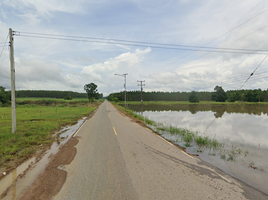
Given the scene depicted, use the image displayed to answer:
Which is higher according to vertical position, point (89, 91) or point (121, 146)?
point (89, 91)

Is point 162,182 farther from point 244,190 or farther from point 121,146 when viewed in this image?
point 121,146

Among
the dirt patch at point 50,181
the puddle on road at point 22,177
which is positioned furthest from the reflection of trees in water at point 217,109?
the puddle on road at point 22,177

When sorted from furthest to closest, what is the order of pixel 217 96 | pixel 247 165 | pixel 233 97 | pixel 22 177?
pixel 233 97, pixel 217 96, pixel 247 165, pixel 22 177

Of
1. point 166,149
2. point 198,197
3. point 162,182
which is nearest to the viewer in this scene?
point 198,197

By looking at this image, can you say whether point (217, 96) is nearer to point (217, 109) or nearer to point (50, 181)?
point (217, 109)

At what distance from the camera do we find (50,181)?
4.71 metres

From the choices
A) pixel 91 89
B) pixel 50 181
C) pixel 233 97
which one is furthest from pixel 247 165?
pixel 233 97

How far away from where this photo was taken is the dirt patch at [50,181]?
401 centimetres

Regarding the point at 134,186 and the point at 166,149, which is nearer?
the point at 134,186

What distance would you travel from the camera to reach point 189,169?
5641 millimetres

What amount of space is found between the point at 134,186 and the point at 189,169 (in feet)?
8.10

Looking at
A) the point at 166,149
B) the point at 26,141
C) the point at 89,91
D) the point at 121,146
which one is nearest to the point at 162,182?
the point at 166,149

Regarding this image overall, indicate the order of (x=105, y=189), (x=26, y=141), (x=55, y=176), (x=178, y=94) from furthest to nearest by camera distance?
(x=178, y=94)
(x=26, y=141)
(x=55, y=176)
(x=105, y=189)

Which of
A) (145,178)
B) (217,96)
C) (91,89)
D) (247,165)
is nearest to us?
(145,178)
